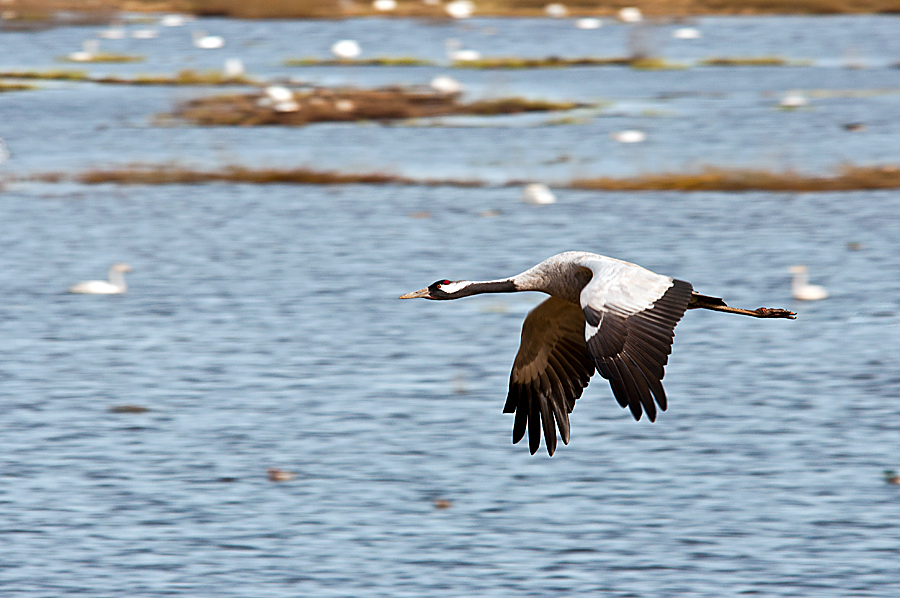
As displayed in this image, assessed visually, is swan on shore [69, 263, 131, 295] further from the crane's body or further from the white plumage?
the white plumage

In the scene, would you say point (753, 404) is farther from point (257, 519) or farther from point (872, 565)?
point (257, 519)

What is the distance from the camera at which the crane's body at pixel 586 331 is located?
7.03 meters

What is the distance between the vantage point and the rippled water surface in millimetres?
9633

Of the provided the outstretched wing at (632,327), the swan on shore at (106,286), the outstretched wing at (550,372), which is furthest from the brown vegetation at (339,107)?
the outstretched wing at (632,327)

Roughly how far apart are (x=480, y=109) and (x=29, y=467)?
65.1 ft

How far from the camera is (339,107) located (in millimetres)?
30062

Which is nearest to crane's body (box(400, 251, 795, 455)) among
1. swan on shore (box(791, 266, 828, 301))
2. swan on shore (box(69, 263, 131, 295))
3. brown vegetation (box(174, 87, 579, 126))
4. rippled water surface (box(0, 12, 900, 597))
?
rippled water surface (box(0, 12, 900, 597))

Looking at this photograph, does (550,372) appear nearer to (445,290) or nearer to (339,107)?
(445,290)

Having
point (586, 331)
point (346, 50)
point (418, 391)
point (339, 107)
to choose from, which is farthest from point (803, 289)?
point (346, 50)

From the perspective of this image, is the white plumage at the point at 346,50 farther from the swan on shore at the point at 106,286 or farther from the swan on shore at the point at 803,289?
the swan on shore at the point at 803,289

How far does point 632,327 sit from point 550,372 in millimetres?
1565

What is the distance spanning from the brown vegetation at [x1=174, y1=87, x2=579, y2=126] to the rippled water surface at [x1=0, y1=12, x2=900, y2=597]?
265 cm

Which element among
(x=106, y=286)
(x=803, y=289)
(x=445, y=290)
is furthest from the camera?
(x=106, y=286)

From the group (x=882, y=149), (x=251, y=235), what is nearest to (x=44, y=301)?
(x=251, y=235)
